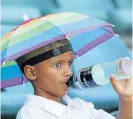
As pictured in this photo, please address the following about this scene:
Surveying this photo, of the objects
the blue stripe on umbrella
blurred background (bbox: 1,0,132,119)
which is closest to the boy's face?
the blue stripe on umbrella

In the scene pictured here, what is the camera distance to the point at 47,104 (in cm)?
216

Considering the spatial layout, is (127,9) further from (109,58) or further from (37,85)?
(37,85)

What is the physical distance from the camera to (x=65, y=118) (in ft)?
6.97

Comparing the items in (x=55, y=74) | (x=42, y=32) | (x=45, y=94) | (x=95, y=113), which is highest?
(x=42, y=32)

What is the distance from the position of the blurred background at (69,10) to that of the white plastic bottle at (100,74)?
160cm

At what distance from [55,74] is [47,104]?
0.14m

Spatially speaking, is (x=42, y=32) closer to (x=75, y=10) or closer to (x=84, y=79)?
(x=84, y=79)

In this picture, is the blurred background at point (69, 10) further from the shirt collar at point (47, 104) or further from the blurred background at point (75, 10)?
the shirt collar at point (47, 104)

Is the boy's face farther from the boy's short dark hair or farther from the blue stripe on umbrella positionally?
the blue stripe on umbrella

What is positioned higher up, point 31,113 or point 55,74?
point 55,74

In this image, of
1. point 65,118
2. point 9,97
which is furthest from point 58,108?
point 9,97

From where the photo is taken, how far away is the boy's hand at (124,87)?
1907 millimetres

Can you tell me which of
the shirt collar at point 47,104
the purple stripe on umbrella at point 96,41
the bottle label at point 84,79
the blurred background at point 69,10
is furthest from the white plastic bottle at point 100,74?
the blurred background at point 69,10

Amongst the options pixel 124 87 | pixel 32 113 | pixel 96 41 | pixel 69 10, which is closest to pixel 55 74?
pixel 32 113
